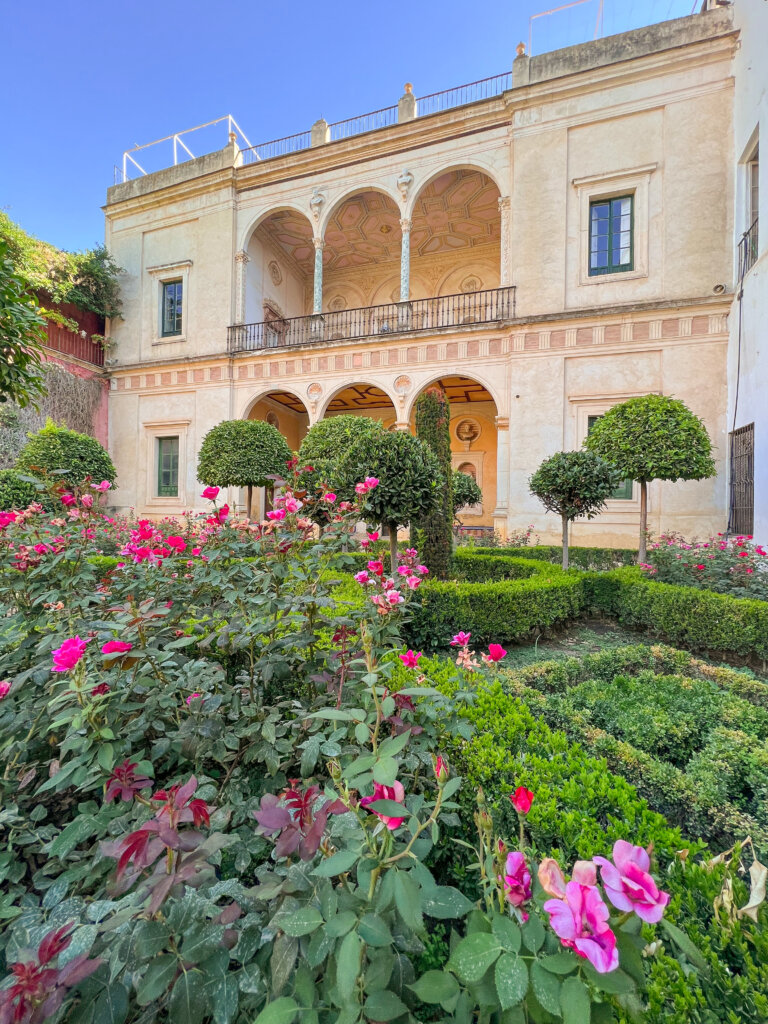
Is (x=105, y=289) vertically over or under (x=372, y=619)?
over

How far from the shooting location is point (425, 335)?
1116 centimetres

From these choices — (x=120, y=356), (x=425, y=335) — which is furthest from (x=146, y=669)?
(x=120, y=356)

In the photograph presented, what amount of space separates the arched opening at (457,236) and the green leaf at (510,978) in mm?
13409

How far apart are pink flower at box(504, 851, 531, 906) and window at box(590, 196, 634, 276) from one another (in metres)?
11.9

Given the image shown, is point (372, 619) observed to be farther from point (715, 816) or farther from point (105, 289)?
point (105, 289)

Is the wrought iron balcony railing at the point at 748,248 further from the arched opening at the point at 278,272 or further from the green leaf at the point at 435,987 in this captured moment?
the arched opening at the point at 278,272

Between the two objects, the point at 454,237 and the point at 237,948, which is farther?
the point at 454,237

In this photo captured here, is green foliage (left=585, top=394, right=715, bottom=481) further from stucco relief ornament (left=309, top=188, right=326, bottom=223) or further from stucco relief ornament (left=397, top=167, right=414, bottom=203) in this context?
stucco relief ornament (left=309, top=188, right=326, bottom=223)

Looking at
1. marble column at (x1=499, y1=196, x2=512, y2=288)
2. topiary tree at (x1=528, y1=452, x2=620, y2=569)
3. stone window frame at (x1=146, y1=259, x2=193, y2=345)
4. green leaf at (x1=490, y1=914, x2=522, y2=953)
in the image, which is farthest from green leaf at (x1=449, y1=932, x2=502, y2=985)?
stone window frame at (x1=146, y1=259, x2=193, y2=345)

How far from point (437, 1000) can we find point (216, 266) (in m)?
15.9

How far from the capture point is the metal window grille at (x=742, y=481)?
715 cm

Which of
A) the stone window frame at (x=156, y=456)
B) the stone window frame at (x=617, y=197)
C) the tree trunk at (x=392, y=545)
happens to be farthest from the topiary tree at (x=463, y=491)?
the stone window frame at (x=156, y=456)

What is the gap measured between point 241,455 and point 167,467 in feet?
18.4

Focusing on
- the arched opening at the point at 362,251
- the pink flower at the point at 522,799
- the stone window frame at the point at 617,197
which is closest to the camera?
the pink flower at the point at 522,799
